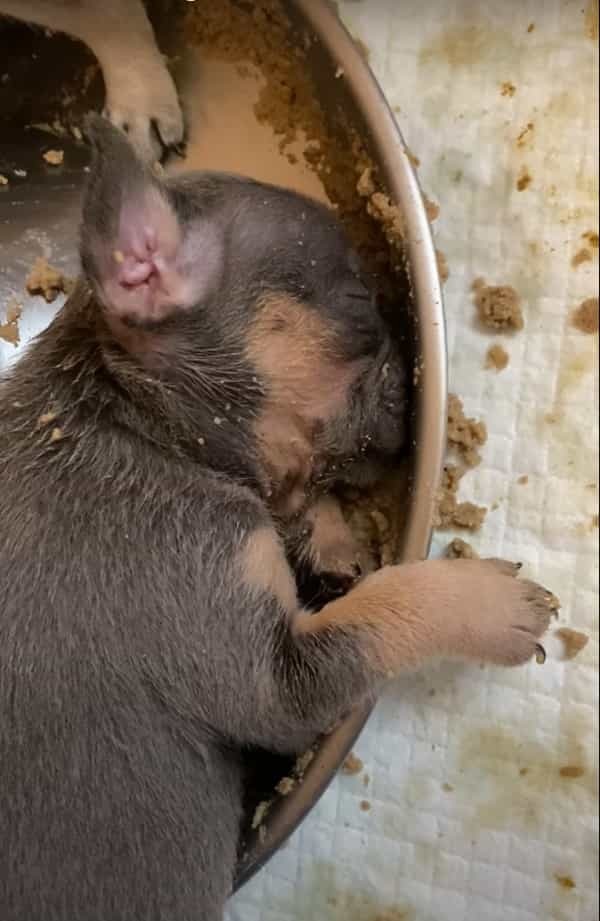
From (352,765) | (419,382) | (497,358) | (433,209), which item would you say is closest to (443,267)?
(433,209)

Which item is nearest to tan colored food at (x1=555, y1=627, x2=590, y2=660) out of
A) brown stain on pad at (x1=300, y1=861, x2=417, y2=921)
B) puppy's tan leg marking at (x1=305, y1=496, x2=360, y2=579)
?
puppy's tan leg marking at (x1=305, y1=496, x2=360, y2=579)

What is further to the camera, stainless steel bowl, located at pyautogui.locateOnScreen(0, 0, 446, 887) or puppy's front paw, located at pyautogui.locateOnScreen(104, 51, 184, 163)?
puppy's front paw, located at pyautogui.locateOnScreen(104, 51, 184, 163)

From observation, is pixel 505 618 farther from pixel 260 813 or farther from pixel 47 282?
pixel 47 282

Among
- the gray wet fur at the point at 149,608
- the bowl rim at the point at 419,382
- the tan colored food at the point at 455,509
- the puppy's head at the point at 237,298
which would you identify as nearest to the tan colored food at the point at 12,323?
the gray wet fur at the point at 149,608

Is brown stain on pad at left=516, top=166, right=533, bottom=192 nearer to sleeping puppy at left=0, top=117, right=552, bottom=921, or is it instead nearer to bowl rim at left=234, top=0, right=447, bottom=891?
bowl rim at left=234, top=0, right=447, bottom=891

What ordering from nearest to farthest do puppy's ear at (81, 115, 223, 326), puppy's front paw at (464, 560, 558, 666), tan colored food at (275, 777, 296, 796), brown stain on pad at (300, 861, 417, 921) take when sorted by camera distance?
puppy's ear at (81, 115, 223, 326)
puppy's front paw at (464, 560, 558, 666)
tan colored food at (275, 777, 296, 796)
brown stain on pad at (300, 861, 417, 921)

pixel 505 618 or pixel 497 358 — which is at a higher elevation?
pixel 497 358

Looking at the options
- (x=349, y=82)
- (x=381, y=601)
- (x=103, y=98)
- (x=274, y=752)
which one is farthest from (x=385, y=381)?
(x=103, y=98)
